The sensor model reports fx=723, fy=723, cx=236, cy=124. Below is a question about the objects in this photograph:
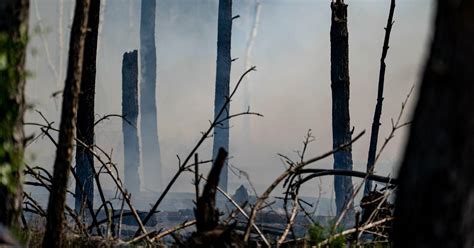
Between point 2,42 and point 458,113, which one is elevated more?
point 2,42

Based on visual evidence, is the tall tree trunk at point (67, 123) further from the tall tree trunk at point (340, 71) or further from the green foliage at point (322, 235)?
the tall tree trunk at point (340, 71)

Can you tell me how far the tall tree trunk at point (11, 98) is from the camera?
2.66 metres

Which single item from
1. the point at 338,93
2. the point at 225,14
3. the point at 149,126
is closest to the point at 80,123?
the point at 338,93

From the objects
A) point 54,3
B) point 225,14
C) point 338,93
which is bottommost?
point 338,93

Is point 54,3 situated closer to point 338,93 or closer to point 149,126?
point 149,126

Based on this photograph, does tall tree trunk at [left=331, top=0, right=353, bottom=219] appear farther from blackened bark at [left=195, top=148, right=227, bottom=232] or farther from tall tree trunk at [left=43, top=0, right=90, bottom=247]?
tall tree trunk at [left=43, top=0, right=90, bottom=247]

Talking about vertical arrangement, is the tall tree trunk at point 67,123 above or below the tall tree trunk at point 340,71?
below

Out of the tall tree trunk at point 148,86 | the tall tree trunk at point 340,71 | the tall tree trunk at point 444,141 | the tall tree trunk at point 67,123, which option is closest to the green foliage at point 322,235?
the tall tree trunk at point 67,123

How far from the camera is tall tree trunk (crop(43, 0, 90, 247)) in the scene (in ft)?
9.82

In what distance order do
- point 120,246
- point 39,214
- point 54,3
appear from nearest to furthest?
1. point 120,246
2. point 39,214
3. point 54,3

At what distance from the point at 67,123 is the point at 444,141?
5.49 feet

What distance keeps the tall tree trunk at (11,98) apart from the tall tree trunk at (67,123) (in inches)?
10.9

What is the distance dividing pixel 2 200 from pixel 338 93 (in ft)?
28.5

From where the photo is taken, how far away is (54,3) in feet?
117
